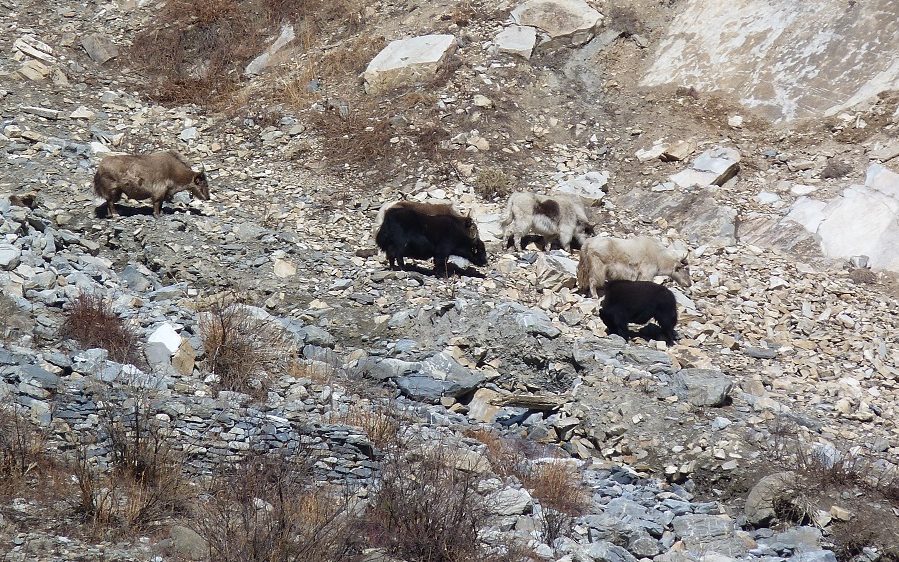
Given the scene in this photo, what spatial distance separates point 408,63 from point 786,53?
6867 millimetres

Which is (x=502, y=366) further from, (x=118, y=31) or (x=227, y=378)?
(x=118, y=31)

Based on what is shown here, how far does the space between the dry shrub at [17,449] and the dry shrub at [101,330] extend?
1790 millimetres

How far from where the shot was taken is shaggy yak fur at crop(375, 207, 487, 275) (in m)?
13.1

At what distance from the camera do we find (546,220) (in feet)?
45.2

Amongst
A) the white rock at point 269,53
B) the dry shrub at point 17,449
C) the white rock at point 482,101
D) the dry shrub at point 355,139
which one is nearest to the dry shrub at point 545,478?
the dry shrub at point 17,449

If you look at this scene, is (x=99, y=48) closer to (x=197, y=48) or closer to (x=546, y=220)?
(x=197, y=48)

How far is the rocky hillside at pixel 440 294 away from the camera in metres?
7.17

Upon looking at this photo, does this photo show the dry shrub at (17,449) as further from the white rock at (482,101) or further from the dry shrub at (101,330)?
the white rock at (482,101)

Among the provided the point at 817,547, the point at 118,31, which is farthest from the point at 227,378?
the point at 118,31

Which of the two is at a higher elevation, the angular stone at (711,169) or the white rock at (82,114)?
the angular stone at (711,169)

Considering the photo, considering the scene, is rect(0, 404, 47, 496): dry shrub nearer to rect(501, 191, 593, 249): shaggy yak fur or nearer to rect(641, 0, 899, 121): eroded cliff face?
rect(501, 191, 593, 249): shaggy yak fur

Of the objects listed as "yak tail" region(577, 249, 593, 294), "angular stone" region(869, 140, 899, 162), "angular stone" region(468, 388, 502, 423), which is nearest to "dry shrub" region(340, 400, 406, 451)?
"angular stone" region(468, 388, 502, 423)

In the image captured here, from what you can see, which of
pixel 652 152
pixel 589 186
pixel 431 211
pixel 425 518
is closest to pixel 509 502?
pixel 425 518

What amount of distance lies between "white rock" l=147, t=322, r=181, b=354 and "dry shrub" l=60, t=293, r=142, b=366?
185 mm
